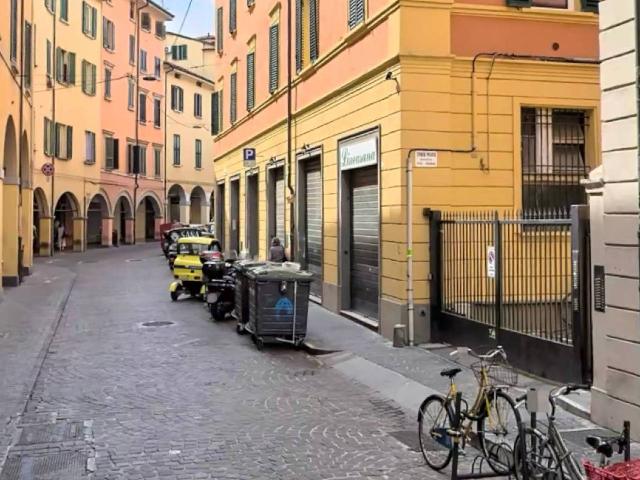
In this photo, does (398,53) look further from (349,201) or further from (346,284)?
(346,284)

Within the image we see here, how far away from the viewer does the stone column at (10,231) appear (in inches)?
792

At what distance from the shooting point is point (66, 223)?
39.9 m

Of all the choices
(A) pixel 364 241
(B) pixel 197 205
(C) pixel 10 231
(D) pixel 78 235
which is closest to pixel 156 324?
(A) pixel 364 241

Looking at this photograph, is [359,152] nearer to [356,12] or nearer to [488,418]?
[356,12]

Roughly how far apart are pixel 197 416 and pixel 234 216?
800 inches

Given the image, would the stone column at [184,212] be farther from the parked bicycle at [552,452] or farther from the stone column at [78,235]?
the parked bicycle at [552,452]

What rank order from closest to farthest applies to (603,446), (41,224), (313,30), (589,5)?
(603,446)
(589,5)
(313,30)
(41,224)

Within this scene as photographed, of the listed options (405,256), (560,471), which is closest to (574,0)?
(405,256)

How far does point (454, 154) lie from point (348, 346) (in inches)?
137

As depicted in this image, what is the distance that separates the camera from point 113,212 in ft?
140

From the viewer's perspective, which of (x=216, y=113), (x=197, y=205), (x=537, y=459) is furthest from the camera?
(x=197, y=205)

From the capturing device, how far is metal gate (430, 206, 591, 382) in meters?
7.99

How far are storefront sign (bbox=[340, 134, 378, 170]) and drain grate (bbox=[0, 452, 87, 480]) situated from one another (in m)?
7.55

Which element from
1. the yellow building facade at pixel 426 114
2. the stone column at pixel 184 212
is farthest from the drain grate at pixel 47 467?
the stone column at pixel 184 212
